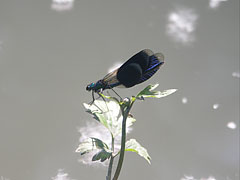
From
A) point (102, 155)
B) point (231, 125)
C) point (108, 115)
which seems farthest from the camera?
point (231, 125)

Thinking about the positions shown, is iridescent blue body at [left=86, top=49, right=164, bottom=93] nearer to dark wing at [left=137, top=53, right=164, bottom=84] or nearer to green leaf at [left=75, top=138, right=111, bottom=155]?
dark wing at [left=137, top=53, right=164, bottom=84]

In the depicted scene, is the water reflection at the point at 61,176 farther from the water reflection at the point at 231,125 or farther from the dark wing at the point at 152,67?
the water reflection at the point at 231,125

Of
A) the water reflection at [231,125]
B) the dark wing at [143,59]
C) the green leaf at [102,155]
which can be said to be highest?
the water reflection at [231,125]

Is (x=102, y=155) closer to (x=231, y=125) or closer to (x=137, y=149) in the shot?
(x=137, y=149)

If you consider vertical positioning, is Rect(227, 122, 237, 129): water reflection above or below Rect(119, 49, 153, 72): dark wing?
above

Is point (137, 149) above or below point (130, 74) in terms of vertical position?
below

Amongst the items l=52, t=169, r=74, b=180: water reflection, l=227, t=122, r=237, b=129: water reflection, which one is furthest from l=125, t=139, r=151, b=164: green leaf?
l=227, t=122, r=237, b=129: water reflection

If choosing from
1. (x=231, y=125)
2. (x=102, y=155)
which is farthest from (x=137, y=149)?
(x=231, y=125)

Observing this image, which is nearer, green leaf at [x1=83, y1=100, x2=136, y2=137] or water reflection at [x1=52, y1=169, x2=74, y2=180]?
green leaf at [x1=83, y1=100, x2=136, y2=137]

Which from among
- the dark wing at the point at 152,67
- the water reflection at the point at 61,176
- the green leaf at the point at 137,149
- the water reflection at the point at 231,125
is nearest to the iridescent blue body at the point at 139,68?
the dark wing at the point at 152,67

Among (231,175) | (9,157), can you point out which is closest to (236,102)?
(231,175)

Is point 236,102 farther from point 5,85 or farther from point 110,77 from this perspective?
point 5,85
